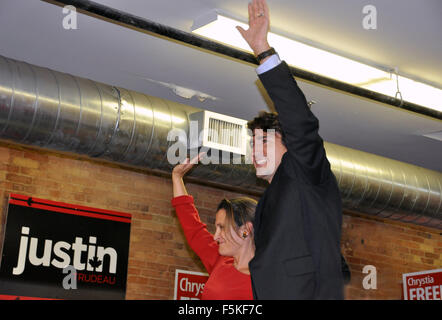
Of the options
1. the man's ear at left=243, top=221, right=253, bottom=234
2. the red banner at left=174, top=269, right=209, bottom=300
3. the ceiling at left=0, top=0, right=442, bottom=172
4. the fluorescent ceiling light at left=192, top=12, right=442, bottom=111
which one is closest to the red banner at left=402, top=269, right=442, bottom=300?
the ceiling at left=0, top=0, right=442, bottom=172

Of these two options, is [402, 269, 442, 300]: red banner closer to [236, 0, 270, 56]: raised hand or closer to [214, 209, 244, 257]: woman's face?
[214, 209, 244, 257]: woman's face

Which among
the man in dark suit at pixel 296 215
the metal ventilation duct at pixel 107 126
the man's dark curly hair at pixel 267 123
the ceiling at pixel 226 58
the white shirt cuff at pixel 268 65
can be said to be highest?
the ceiling at pixel 226 58

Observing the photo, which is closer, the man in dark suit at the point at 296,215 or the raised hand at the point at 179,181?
the man in dark suit at the point at 296,215

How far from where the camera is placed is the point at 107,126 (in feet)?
12.9

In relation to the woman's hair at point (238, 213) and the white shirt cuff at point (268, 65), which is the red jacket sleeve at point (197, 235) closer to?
the woman's hair at point (238, 213)

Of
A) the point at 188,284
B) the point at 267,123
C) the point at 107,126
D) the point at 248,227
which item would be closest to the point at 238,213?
the point at 248,227

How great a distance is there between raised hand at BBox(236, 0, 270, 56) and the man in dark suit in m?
0.03

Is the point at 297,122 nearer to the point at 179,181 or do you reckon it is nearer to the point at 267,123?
the point at 267,123

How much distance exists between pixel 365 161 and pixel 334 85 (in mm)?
1199

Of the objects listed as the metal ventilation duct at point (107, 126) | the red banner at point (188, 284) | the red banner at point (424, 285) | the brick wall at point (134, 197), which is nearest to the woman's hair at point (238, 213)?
the metal ventilation duct at point (107, 126)

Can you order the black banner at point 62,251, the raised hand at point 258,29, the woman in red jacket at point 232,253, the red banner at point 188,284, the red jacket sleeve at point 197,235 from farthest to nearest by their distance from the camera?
the red banner at point 188,284 < the black banner at point 62,251 < the red jacket sleeve at point 197,235 < the woman in red jacket at point 232,253 < the raised hand at point 258,29

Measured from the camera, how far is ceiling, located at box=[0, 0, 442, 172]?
3.73 m

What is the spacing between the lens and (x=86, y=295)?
17.0 feet

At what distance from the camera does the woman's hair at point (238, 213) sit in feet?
9.53
